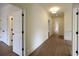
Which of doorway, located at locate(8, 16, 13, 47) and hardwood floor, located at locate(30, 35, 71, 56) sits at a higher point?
doorway, located at locate(8, 16, 13, 47)

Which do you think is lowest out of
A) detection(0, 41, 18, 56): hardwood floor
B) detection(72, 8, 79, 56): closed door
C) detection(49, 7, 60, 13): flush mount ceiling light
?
detection(0, 41, 18, 56): hardwood floor

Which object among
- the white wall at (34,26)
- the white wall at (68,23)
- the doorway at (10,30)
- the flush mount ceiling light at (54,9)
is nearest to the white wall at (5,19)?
the doorway at (10,30)

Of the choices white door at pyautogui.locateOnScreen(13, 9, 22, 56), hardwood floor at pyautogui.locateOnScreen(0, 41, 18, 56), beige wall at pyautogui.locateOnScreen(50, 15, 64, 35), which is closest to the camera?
hardwood floor at pyautogui.locateOnScreen(0, 41, 18, 56)

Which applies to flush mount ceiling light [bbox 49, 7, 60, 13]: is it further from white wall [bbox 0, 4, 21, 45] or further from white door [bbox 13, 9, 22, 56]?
white wall [bbox 0, 4, 21, 45]

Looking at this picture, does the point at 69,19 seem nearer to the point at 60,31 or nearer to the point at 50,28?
the point at 60,31

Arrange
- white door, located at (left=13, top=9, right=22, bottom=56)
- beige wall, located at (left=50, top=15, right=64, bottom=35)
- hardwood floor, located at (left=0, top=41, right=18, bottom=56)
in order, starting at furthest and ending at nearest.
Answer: beige wall, located at (left=50, top=15, right=64, bottom=35) < white door, located at (left=13, top=9, right=22, bottom=56) < hardwood floor, located at (left=0, top=41, right=18, bottom=56)

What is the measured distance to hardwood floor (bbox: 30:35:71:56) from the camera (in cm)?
201

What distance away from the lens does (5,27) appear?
2150mm

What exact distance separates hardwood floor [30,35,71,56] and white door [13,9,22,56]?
355mm

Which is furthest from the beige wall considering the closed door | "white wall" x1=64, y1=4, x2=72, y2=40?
the closed door

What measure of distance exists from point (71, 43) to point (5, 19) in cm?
140

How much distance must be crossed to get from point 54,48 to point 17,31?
835 millimetres

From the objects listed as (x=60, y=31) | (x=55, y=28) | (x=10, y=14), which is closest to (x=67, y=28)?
(x=60, y=31)

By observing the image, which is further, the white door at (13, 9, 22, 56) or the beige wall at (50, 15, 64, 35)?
the beige wall at (50, 15, 64, 35)
